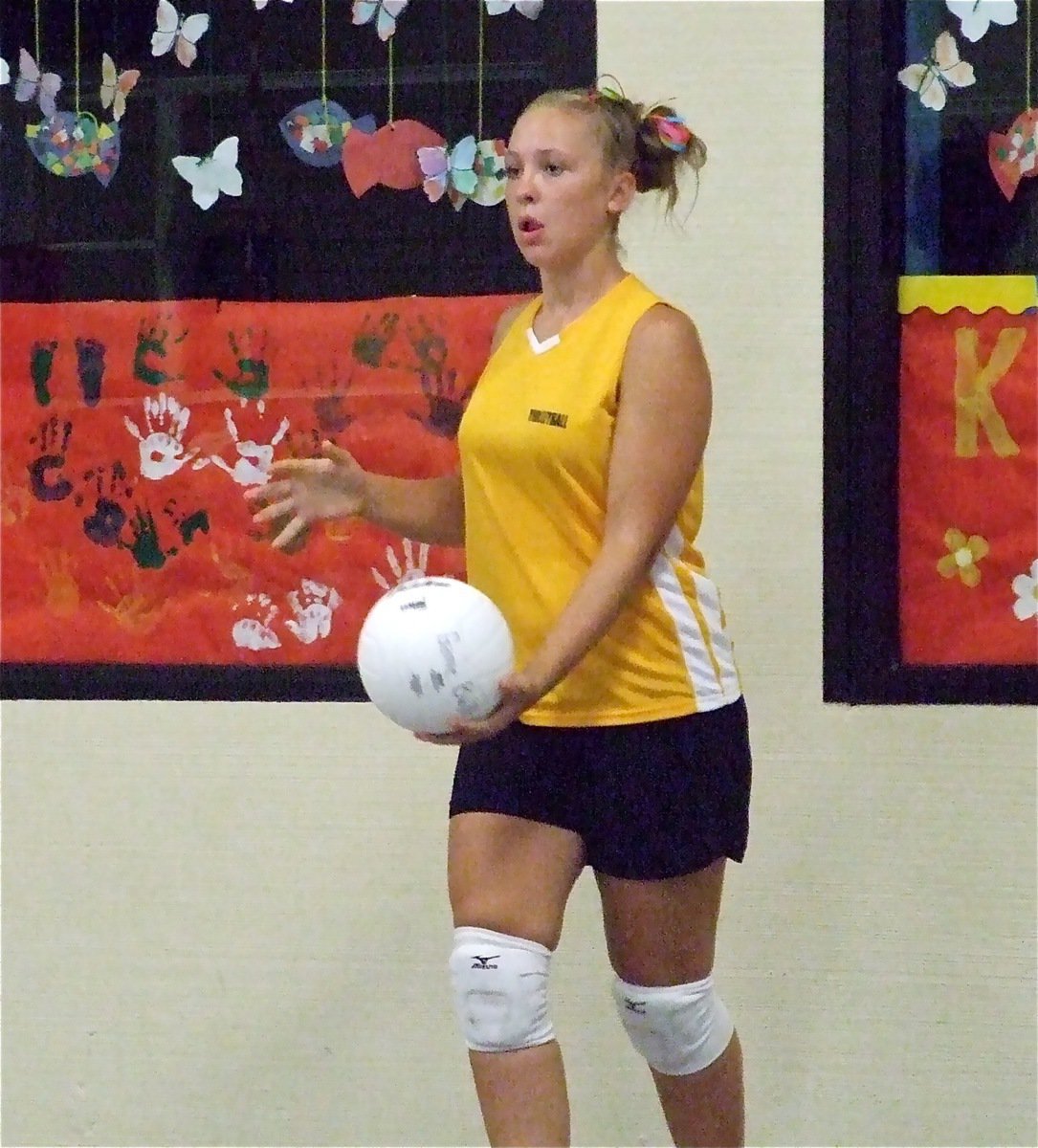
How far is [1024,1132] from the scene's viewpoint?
7.28 feet

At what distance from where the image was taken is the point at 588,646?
1.57 m

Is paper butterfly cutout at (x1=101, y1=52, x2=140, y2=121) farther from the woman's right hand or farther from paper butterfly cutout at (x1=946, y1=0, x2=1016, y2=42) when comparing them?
paper butterfly cutout at (x1=946, y1=0, x2=1016, y2=42)

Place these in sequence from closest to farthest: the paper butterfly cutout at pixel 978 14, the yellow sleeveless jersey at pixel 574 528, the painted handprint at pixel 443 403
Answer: the yellow sleeveless jersey at pixel 574 528
the paper butterfly cutout at pixel 978 14
the painted handprint at pixel 443 403

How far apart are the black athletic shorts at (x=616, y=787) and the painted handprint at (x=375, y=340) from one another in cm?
84

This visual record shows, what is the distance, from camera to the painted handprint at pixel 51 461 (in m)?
2.38

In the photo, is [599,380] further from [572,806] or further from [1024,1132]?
[1024,1132]

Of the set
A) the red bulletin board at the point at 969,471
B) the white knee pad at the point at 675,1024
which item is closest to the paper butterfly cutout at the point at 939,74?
the red bulletin board at the point at 969,471

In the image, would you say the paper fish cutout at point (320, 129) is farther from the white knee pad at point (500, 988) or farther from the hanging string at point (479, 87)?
the white knee pad at point (500, 988)

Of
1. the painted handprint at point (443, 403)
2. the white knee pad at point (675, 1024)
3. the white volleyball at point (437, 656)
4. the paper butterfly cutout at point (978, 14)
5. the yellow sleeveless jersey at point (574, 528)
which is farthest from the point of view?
the painted handprint at point (443, 403)

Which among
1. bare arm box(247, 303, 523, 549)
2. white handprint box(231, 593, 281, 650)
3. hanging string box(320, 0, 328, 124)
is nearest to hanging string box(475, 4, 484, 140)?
hanging string box(320, 0, 328, 124)

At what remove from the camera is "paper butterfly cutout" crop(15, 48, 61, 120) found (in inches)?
→ 93.0

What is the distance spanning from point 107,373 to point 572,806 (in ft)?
3.94

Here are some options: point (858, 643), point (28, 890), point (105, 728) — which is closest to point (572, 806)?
point (858, 643)

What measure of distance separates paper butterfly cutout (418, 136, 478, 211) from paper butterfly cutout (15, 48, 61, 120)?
645 mm
